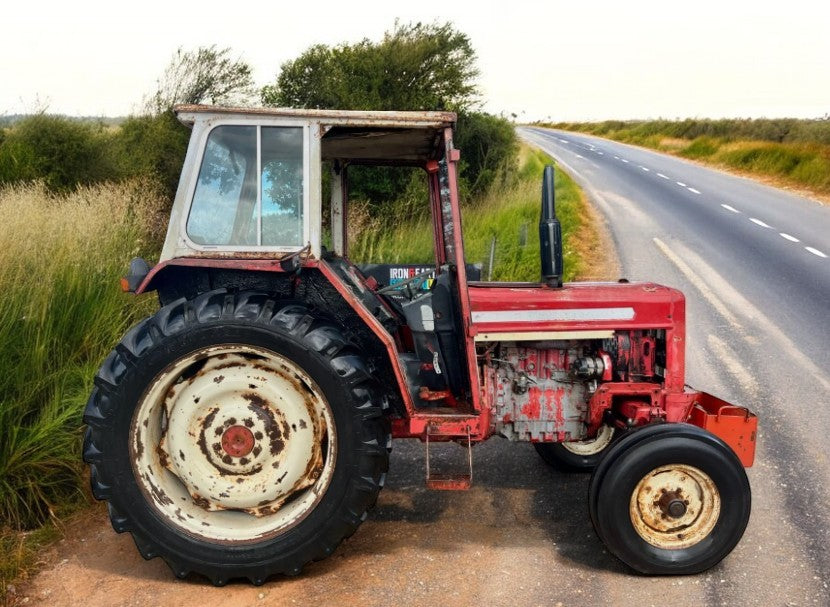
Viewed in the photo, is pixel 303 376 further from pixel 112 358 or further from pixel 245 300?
pixel 112 358

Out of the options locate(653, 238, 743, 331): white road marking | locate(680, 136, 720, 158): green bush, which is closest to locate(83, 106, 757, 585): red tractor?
locate(653, 238, 743, 331): white road marking

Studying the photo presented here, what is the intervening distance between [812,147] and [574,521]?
67.9 feet

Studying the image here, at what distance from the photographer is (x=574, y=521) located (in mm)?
4438

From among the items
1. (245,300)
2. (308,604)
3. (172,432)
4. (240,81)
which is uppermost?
(240,81)

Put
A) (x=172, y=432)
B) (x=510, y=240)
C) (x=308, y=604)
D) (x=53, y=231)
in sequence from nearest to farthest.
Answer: (x=308, y=604) < (x=172, y=432) < (x=53, y=231) < (x=510, y=240)

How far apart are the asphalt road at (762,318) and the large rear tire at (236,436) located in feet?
6.76

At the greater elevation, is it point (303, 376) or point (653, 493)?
point (303, 376)

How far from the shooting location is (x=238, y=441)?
3799mm

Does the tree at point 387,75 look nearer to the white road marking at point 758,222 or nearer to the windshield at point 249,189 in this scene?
the white road marking at point 758,222

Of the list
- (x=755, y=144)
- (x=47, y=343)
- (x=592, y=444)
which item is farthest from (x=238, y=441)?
(x=755, y=144)

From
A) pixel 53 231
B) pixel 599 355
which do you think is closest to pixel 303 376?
pixel 599 355

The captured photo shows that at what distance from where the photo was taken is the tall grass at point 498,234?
9.26 m

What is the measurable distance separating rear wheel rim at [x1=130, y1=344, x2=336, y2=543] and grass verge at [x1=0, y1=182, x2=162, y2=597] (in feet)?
3.34

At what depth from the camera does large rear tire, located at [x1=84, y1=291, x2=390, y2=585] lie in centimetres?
360
